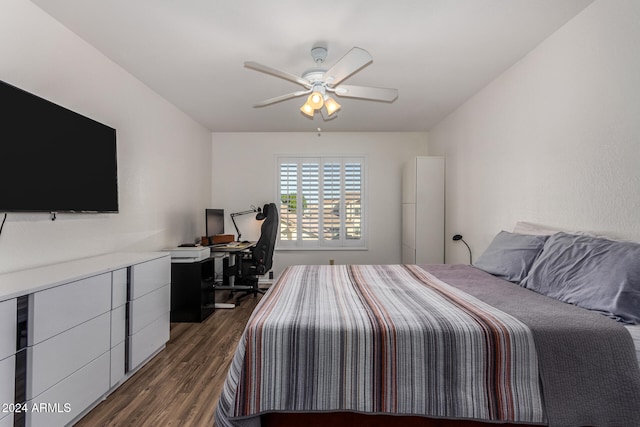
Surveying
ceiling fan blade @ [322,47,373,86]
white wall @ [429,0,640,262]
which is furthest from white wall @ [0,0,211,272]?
white wall @ [429,0,640,262]

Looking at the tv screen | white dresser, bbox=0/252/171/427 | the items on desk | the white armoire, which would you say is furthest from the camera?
the white armoire

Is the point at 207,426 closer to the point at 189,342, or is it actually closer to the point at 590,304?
the point at 189,342

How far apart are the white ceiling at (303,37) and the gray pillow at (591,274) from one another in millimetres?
1496

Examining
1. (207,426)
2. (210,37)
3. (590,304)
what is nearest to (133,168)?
(210,37)

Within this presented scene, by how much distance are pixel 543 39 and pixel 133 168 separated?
359 centimetres

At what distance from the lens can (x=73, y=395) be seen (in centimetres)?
163

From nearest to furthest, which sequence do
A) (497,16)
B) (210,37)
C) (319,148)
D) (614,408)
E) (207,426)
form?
(614,408) < (207,426) < (497,16) < (210,37) < (319,148)

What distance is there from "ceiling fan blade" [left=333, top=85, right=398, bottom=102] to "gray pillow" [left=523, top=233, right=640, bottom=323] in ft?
5.06

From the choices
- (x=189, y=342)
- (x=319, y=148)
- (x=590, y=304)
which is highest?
(x=319, y=148)

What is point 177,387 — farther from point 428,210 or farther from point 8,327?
point 428,210

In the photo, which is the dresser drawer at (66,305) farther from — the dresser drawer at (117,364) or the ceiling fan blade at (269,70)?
the ceiling fan blade at (269,70)

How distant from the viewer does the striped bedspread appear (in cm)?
121

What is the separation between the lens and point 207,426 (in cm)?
166

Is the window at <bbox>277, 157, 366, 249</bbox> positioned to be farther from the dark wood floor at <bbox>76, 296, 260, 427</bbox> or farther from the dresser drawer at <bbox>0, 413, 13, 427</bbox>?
the dresser drawer at <bbox>0, 413, 13, 427</bbox>
